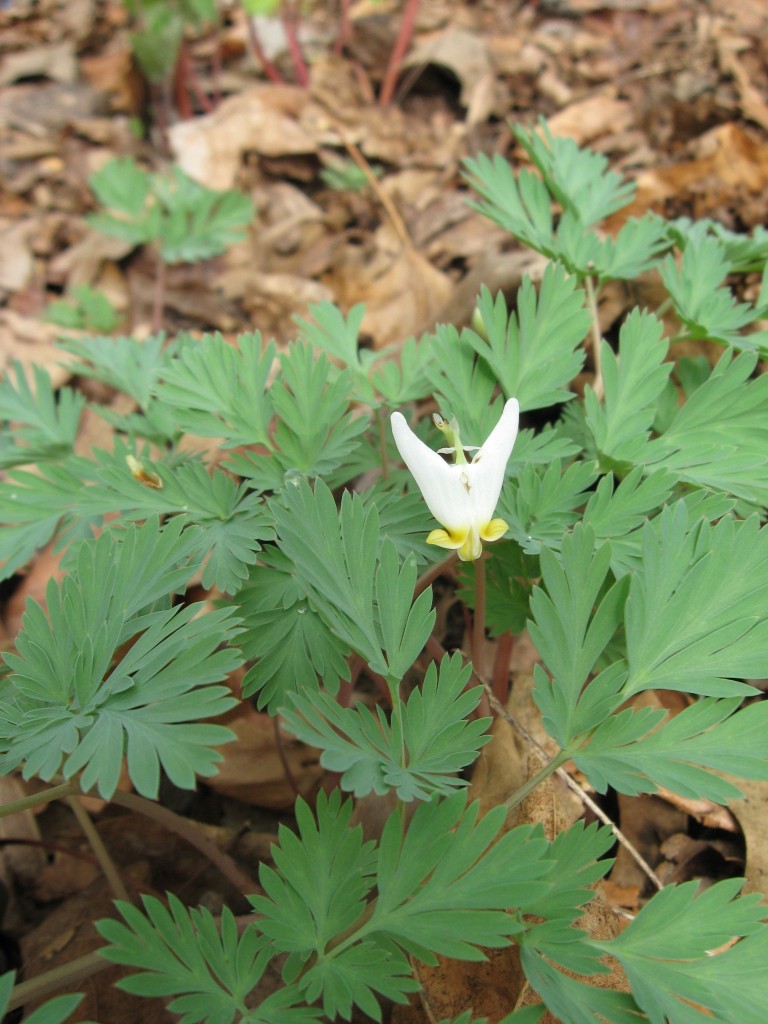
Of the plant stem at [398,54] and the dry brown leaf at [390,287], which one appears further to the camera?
the plant stem at [398,54]

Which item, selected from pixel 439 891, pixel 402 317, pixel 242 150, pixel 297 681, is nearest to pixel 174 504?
pixel 297 681

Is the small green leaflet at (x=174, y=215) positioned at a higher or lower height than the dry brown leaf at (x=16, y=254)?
higher

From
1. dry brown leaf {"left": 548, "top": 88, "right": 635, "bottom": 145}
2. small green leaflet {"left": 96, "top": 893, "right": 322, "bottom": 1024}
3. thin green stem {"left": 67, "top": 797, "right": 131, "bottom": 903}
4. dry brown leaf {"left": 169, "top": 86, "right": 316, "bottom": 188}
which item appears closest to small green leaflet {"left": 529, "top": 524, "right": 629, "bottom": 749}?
small green leaflet {"left": 96, "top": 893, "right": 322, "bottom": 1024}

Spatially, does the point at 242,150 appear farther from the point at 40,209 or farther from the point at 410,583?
the point at 410,583

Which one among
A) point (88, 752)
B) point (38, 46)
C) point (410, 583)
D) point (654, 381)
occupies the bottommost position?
point (88, 752)

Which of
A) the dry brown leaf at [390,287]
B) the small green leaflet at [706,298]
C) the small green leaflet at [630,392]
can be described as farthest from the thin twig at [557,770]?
the dry brown leaf at [390,287]

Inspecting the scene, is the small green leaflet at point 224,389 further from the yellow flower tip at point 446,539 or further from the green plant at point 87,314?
the green plant at point 87,314

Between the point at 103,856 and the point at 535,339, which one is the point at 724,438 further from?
the point at 103,856
